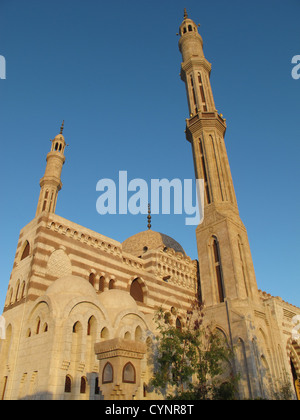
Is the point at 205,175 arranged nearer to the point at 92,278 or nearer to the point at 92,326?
the point at 92,278

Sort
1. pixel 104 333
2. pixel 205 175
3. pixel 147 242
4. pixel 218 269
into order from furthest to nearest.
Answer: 1. pixel 147 242
2. pixel 205 175
3. pixel 218 269
4. pixel 104 333

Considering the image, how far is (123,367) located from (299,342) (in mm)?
22677

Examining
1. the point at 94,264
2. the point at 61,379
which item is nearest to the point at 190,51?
the point at 94,264

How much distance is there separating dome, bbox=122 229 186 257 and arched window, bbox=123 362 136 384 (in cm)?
2085

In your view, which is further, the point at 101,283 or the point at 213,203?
the point at 213,203

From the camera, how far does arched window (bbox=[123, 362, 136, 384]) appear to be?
41.2 feet

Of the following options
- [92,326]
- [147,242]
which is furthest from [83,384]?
[147,242]

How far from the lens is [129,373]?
1277 cm

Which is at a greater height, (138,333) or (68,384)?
(138,333)

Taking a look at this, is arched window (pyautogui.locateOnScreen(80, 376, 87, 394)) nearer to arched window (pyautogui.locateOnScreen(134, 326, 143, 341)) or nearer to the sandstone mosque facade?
the sandstone mosque facade

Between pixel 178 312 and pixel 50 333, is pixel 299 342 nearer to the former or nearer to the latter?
pixel 178 312

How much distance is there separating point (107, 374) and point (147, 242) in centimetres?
2218

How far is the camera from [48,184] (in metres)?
26.8
